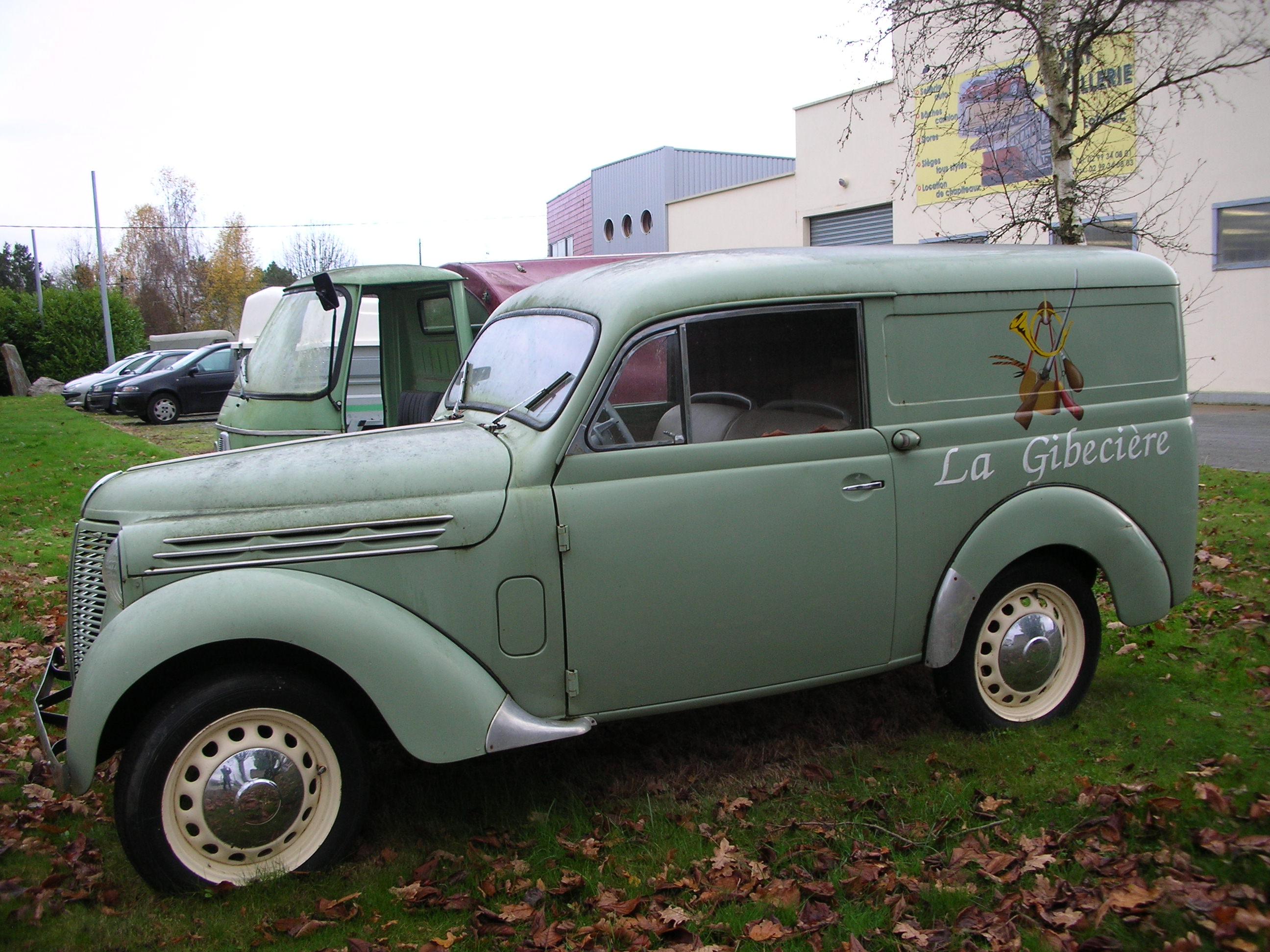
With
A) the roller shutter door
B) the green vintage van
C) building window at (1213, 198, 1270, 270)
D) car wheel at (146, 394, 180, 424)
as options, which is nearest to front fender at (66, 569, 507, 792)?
the green vintage van

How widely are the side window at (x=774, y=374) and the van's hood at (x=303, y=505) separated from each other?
0.84 meters

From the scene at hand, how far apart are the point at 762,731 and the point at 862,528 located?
1268 mm

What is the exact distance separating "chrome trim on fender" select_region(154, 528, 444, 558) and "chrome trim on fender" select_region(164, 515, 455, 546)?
0.03m

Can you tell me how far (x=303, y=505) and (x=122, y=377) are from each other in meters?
25.8

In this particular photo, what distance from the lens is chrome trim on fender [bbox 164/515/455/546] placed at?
340cm

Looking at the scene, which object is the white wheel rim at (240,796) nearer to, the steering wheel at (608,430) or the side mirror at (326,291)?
the steering wheel at (608,430)

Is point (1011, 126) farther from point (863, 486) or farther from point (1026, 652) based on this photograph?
point (863, 486)

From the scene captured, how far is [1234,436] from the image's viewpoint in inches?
497

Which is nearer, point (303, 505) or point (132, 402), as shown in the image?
point (303, 505)

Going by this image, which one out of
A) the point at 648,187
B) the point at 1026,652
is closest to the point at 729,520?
the point at 1026,652

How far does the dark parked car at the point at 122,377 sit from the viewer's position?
24.2 m

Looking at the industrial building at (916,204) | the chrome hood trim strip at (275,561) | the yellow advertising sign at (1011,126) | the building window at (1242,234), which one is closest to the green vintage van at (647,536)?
the chrome hood trim strip at (275,561)

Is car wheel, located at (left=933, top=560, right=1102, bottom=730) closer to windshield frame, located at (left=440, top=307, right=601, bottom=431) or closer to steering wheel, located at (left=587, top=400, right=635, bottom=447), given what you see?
steering wheel, located at (left=587, top=400, right=635, bottom=447)

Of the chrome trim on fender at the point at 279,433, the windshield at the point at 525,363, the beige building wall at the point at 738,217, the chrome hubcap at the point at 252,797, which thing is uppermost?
the beige building wall at the point at 738,217
